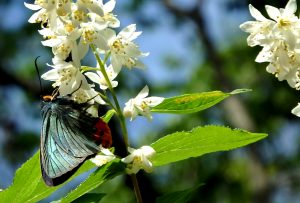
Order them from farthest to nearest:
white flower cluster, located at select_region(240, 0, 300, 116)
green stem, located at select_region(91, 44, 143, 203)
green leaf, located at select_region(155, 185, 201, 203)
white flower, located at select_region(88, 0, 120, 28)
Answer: white flower cluster, located at select_region(240, 0, 300, 116)
white flower, located at select_region(88, 0, 120, 28)
green leaf, located at select_region(155, 185, 201, 203)
green stem, located at select_region(91, 44, 143, 203)

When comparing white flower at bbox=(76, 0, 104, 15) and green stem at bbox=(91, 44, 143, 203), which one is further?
white flower at bbox=(76, 0, 104, 15)

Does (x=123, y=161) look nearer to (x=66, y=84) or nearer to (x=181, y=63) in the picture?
(x=66, y=84)

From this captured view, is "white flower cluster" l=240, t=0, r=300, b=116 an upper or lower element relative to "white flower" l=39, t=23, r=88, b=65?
lower

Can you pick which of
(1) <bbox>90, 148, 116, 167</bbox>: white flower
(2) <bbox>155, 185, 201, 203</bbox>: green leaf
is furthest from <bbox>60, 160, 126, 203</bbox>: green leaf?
(2) <bbox>155, 185, 201, 203</bbox>: green leaf

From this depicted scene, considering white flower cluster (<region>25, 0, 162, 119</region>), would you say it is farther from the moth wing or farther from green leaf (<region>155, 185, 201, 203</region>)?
green leaf (<region>155, 185, 201, 203</region>)

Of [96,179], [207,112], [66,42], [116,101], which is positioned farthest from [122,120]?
[207,112]

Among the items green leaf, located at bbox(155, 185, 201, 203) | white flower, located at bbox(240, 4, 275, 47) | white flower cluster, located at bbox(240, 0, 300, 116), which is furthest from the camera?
white flower, located at bbox(240, 4, 275, 47)
